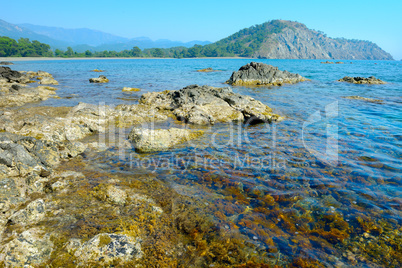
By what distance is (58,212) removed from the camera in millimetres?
4781

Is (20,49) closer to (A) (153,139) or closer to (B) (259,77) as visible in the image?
(B) (259,77)

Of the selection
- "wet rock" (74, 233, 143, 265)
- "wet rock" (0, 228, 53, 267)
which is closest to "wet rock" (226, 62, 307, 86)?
"wet rock" (74, 233, 143, 265)

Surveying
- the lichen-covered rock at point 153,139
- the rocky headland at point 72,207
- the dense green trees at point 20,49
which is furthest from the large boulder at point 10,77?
the dense green trees at point 20,49

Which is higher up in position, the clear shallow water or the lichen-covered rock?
the lichen-covered rock

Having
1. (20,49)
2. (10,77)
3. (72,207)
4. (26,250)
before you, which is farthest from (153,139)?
(20,49)

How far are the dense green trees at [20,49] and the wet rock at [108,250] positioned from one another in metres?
172

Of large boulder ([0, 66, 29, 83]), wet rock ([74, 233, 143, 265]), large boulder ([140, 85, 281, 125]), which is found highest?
large boulder ([0, 66, 29, 83])

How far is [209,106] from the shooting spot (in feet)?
49.2

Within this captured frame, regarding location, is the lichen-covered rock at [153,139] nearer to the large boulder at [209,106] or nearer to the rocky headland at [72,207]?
the rocky headland at [72,207]

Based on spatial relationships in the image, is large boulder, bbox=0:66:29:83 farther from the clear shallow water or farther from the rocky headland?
the clear shallow water

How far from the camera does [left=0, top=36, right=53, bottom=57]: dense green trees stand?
409 feet

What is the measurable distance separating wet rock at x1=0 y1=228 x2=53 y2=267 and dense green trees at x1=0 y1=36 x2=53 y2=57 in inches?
6750

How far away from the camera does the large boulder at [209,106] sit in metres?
13.5

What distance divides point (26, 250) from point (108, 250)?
136cm
